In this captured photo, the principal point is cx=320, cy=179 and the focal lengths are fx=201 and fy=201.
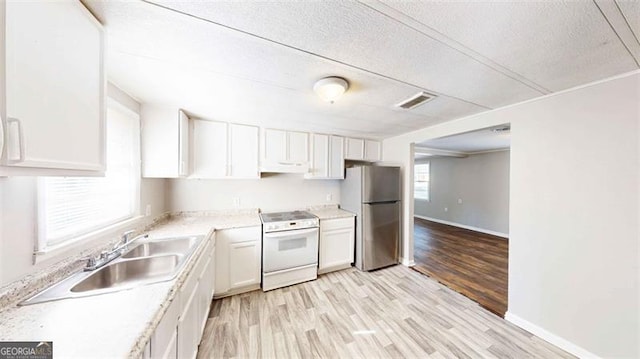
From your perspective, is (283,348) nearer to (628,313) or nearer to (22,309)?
(22,309)

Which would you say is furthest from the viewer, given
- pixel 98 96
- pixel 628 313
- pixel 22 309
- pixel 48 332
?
pixel 628 313

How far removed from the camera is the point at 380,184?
3.07m

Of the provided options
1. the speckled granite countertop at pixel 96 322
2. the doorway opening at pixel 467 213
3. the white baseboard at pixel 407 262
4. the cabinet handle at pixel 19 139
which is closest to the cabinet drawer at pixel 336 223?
the white baseboard at pixel 407 262

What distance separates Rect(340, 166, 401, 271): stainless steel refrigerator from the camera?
3.00m

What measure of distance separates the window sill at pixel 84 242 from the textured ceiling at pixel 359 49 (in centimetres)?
113

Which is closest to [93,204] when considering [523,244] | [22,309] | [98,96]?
[22,309]

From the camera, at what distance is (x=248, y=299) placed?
2.33m

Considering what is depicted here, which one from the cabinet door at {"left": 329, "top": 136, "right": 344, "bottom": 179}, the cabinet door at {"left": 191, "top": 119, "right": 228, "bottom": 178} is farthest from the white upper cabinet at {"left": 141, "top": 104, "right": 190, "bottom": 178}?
the cabinet door at {"left": 329, "top": 136, "right": 344, "bottom": 179}

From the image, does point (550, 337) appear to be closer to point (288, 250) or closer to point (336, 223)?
point (336, 223)

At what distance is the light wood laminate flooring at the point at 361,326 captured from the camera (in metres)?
1.64

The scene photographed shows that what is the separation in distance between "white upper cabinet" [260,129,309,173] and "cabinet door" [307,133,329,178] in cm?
10

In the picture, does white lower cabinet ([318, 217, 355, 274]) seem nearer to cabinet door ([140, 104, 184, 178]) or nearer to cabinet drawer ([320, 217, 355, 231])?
cabinet drawer ([320, 217, 355, 231])

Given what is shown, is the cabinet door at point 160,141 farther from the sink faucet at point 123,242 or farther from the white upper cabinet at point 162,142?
the sink faucet at point 123,242

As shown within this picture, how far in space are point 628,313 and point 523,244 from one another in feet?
2.06
